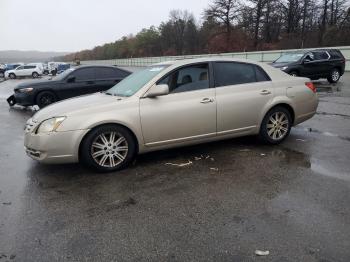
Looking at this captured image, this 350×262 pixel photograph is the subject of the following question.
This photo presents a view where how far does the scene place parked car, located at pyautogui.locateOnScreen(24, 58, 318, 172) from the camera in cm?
482

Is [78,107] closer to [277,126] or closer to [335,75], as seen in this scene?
[277,126]

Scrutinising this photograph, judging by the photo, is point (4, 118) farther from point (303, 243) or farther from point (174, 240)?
point (303, 243)

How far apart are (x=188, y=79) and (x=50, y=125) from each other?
2.18 m

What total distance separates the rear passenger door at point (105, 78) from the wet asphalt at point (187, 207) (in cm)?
602

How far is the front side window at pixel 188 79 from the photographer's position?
539cm

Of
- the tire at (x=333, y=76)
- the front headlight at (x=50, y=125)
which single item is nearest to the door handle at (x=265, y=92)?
the front headlight at (x=50, y=125)

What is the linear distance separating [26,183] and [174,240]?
2.54 m

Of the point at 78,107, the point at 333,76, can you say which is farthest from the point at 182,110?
the point at 333,76

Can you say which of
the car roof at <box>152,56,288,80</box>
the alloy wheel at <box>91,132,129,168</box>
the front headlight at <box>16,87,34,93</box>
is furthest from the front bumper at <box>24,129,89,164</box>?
the front headlight at <box>16,87,34,93</box>

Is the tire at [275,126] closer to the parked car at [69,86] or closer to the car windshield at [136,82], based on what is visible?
the car windshield at [136,82]

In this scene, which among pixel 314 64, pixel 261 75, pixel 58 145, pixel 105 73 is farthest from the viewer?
pixel 314 64

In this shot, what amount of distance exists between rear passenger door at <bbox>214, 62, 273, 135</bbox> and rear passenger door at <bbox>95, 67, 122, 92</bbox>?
668 centimetres

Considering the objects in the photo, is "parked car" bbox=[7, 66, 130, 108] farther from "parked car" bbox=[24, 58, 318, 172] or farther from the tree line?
the tree line

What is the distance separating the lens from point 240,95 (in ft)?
18.8
